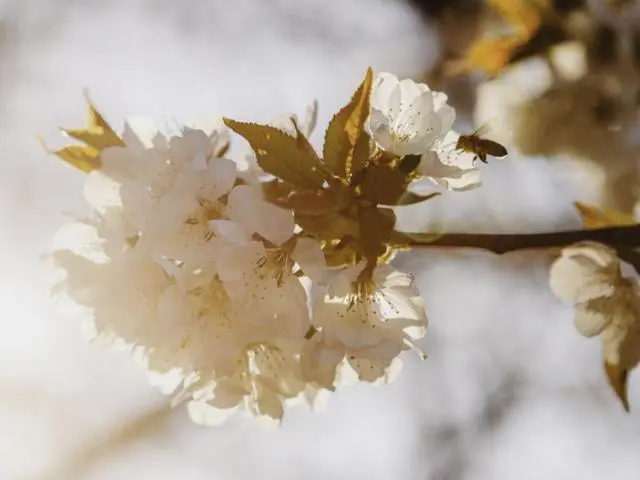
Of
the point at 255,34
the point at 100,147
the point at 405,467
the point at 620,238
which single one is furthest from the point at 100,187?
the point at 405,467

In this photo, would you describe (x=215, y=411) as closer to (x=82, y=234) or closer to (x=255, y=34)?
(x=82, y=234)

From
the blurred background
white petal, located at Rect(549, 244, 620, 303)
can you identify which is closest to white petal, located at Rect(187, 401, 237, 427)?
white petal, located at Rect(549, 244, 620, 303)

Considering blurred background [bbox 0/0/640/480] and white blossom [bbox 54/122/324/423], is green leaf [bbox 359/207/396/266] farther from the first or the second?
blurred background [bbox 0/0/640/480]

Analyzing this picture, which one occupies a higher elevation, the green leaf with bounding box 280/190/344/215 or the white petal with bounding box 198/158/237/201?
the white petal with bounding box 198/158/237/201

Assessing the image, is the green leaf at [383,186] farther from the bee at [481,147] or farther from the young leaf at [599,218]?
the young leaf at [599,218]

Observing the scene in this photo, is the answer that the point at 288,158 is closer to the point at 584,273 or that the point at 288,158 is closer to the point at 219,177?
the point at 219,177

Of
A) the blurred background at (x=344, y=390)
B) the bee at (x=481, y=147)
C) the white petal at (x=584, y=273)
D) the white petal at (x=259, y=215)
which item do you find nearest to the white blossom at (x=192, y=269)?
the white petal at (x=259, y=215)

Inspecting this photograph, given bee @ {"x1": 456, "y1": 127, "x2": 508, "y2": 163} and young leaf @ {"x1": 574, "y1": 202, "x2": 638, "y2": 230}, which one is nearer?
bee @ {"x1": 456, "y1": 127, "x2": 508, "y2": 163}
